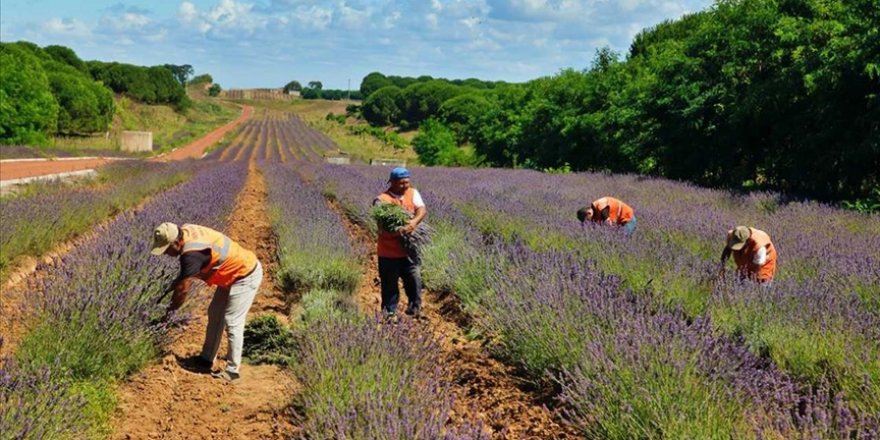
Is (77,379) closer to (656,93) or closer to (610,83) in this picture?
(656,93)

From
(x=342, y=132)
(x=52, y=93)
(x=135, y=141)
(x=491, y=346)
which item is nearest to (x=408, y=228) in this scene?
(x=491, y=346)

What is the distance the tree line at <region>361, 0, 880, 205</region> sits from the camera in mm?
10883

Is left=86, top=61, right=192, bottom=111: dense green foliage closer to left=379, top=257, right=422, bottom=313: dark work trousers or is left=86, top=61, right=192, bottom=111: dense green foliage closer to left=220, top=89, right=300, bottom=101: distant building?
left=220, top=89, right=300, bottom=101: distant building

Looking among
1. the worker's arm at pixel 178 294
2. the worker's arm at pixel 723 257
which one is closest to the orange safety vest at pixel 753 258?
the worker's arm at pixel 723 257

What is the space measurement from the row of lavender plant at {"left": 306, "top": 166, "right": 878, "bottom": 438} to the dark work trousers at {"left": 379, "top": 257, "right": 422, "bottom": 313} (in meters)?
0.56

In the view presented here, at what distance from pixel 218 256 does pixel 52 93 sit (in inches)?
1636

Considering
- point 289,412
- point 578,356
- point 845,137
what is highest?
point 845,137

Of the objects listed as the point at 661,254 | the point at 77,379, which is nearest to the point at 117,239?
the point at 77,379

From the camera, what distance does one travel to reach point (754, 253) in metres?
5.29

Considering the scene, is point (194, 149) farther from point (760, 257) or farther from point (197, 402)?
point (760, 257)

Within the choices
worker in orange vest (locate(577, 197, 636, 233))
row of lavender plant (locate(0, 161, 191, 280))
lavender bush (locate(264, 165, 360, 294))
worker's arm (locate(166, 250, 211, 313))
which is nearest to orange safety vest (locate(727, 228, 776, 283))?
worker in orange vest (locate(577, 197, 636, 233))

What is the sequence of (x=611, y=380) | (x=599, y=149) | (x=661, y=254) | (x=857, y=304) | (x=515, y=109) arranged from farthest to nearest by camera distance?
(x=515, y=109)
(x=599, y=149)
(x=661, y=254)
(x=857, y=304)
(x=611, y=380)

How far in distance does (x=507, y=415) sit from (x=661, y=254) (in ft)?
8.31

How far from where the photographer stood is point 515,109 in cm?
3253
